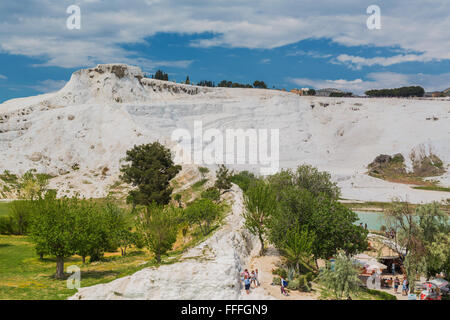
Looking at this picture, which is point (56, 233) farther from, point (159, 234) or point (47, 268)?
point (159, 234)

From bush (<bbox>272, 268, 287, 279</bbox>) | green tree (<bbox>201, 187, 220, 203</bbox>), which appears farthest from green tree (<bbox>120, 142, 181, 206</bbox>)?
bush (<bbox>272, 268, 287, 279</bbox>)

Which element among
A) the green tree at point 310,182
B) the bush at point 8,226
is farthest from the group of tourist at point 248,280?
the bush at point 8,226

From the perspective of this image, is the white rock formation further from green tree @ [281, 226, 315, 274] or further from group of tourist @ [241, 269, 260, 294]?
green tree @ [281, 226, 315, 274]

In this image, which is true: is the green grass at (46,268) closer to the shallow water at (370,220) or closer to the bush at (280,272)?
the bush at (280,272)

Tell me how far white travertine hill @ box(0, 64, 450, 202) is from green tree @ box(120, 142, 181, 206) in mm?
12168

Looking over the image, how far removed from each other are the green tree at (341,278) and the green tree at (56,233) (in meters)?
16.4

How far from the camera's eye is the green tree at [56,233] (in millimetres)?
Result: 24266

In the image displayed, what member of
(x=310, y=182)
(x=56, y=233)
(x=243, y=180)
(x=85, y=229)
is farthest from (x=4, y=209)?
(x=310, y=182)

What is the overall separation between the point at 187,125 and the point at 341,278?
84615 millimetres

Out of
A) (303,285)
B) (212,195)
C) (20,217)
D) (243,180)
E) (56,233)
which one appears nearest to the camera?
(56,233)

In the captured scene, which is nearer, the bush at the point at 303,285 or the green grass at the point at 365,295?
the green grass at the point at 365,295

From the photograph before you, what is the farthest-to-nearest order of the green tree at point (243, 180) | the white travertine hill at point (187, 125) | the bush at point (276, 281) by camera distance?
the white travertine hill at point (187, 125), the green tree at point (243, 180), the bush at point (276, 281)

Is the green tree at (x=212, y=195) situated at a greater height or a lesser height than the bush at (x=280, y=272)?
greater

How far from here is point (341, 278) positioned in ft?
72.5
